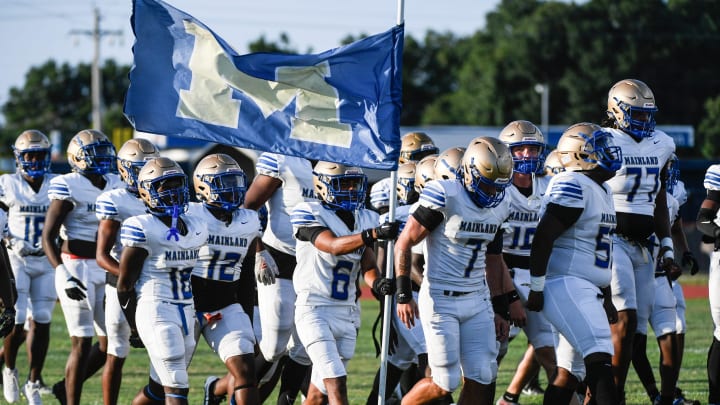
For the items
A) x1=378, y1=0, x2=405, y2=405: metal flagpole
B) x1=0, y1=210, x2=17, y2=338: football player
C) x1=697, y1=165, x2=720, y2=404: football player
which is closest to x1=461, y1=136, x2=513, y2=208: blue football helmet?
x1=378, y1=0, x2=405, y2=405: metal flagpole

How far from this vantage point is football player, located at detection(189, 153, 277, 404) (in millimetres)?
7156

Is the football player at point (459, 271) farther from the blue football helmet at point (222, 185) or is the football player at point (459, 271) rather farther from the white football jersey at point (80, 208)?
the white football jersey at point (80, 208)

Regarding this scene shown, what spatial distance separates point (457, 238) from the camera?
6.85 meters

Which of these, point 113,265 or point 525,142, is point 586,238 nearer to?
point 525,142

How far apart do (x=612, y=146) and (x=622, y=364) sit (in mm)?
1704

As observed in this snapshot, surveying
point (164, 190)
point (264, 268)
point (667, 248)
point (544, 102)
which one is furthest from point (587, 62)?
point (164, 190)

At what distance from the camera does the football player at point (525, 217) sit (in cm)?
808

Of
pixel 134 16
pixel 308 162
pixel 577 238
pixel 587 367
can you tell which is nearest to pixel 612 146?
pixel 577 238

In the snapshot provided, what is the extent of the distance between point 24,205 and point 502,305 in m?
4.74

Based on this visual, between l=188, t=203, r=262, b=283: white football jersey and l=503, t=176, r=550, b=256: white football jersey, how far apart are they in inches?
75.1

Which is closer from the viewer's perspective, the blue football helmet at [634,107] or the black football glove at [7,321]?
the black football glove at [7,321]

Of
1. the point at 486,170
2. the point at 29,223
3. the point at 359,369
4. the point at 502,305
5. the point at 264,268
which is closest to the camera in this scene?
the point at 486,170

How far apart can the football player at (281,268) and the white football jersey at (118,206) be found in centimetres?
80

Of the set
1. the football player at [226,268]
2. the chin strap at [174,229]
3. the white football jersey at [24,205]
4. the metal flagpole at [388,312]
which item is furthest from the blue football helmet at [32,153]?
the metal flagpole at [388,312]
